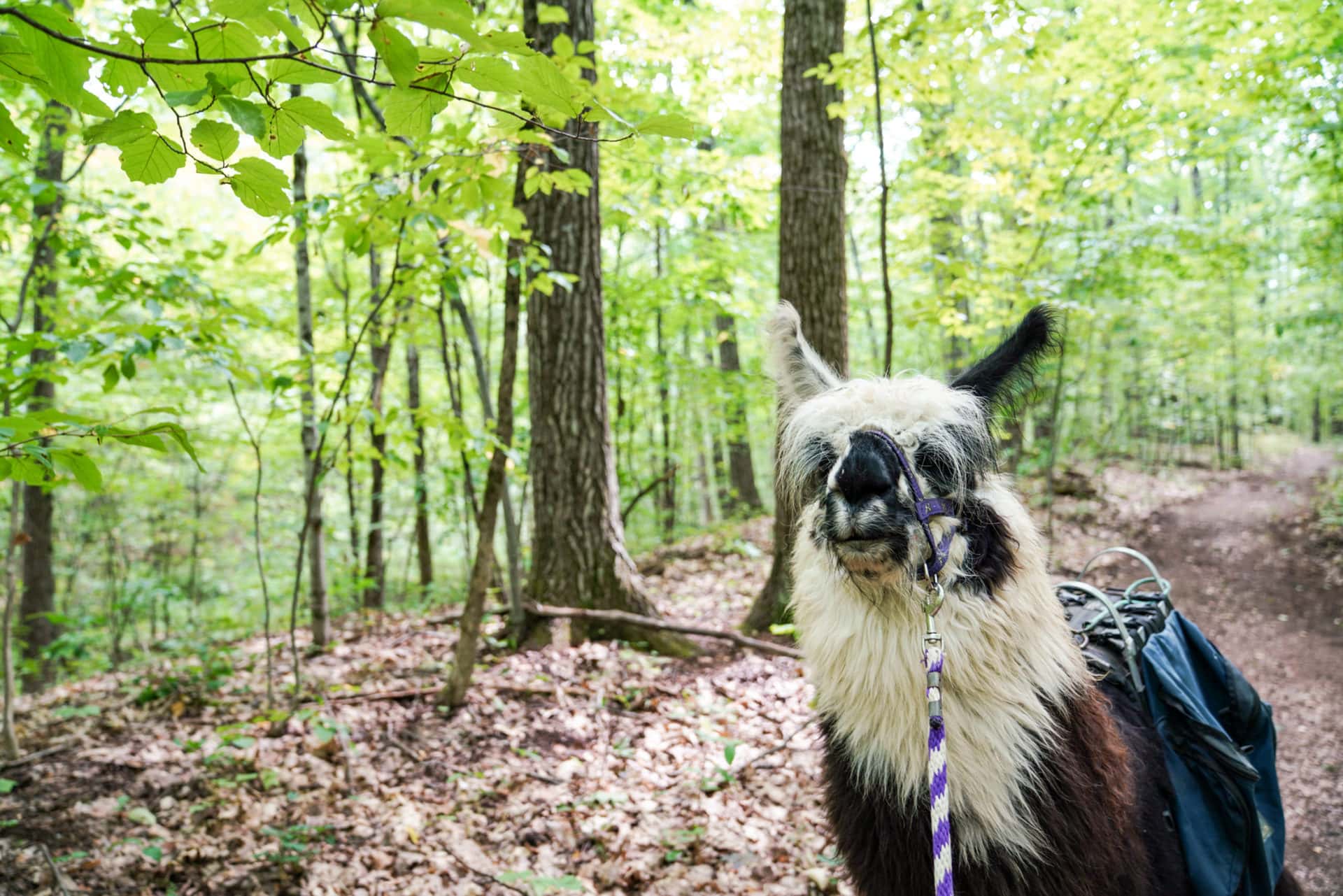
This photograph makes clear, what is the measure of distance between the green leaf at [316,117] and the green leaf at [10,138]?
17.9 inches

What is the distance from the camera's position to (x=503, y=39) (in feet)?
4.44

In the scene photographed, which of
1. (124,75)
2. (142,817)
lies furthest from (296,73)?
(142,817)

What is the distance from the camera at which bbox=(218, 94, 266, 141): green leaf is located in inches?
49.3

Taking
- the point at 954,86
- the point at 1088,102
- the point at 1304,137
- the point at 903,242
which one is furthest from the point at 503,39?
the point at 1304,137

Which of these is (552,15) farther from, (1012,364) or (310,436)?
(310,436)

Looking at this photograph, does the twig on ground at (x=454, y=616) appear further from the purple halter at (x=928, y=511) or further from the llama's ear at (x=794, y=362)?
the purple halter at (x=928, y=511)

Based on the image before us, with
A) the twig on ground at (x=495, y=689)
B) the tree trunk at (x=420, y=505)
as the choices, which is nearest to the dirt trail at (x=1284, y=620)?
the twig on ground at (x=495, y=689)

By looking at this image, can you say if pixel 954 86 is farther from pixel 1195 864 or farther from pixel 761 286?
pixel 1195 864

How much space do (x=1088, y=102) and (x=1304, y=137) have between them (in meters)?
3.25

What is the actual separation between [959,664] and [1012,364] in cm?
89

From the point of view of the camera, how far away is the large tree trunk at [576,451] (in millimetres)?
5598

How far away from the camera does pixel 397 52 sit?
4.15 feet

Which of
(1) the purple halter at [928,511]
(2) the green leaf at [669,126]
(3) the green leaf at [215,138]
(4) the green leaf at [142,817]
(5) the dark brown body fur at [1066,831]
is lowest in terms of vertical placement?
(4) the green leaf at [142,817]

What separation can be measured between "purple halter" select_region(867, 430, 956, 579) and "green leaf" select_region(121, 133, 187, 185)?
1664mm
